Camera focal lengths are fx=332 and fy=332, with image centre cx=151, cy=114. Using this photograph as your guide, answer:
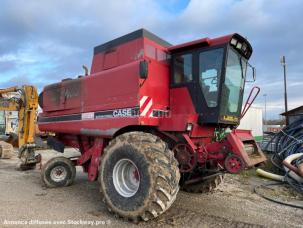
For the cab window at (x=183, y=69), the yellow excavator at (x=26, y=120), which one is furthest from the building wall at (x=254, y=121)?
the cab window at (x=183, y=69)

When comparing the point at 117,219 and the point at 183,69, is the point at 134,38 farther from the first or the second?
the point at 117,219

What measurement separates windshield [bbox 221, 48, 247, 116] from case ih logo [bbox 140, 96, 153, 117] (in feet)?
4.51

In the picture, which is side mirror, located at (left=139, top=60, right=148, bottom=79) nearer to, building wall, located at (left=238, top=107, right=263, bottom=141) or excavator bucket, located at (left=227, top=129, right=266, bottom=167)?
excavator bucket, located at (left=227, top=129, right=266, bottom=167)

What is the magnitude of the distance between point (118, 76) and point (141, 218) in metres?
2.80

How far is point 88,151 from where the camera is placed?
24.6 ft

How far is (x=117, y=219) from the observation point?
555 cm

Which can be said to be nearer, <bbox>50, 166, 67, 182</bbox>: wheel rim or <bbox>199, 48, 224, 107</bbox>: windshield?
<bbox>199, 48, 224, 107</bbox>: windshield

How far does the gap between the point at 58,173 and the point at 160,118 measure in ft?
11.3

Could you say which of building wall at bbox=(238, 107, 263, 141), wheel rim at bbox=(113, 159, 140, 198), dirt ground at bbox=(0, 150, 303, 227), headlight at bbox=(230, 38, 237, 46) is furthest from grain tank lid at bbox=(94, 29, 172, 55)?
building wall at bbox=(238, 107, 263, 141)

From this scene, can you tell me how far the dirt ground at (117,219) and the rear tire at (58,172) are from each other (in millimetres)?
209

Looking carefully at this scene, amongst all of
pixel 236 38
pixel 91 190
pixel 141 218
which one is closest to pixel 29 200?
pixel 91 190

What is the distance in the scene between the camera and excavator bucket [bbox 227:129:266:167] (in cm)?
574

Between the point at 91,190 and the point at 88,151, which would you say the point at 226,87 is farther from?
the point at 91,190

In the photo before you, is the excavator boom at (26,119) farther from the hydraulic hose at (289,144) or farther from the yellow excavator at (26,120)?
the hydraulic hose at (289,144)
